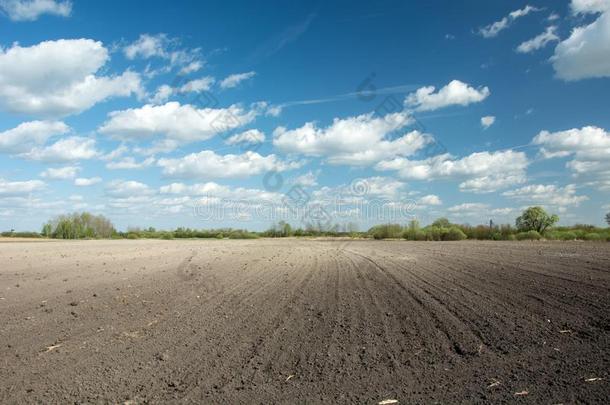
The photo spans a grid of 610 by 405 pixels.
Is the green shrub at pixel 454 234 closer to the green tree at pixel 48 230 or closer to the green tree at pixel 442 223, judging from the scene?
the green tree at pixel 442 223

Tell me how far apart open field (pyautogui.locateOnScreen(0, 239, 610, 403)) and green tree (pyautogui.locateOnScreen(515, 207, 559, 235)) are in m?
49.6

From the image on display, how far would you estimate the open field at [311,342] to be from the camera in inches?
233

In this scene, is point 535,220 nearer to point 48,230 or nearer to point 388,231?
point 388,231

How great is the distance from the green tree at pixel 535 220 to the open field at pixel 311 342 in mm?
49574

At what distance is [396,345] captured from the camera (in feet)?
25.6

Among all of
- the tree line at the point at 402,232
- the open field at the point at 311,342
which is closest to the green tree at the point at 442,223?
the tree line at the point at 402,232

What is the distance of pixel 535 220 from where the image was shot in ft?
203

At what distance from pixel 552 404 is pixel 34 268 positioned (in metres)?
20.8

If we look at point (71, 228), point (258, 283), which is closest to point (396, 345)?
point (258, 283)

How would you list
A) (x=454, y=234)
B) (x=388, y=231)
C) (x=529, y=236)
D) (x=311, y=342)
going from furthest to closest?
(x=388, y=231) → (x=454, y=234) → (x=529, y=236) → (x=311, y=342)

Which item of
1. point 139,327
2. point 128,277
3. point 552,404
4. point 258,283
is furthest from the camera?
point 128,277

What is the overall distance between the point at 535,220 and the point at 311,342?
60.5m

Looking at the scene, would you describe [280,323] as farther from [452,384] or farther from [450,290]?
[450,290]

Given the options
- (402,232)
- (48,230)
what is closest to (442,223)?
(402,232)
